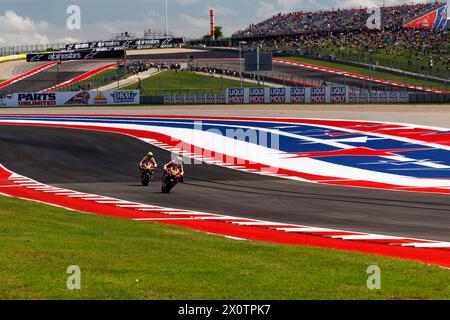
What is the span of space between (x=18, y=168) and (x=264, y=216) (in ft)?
55.9

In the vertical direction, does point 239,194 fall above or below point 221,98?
below

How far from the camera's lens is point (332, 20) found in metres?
122

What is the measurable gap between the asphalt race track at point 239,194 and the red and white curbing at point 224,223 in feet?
1.97

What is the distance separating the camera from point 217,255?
11.4 meters

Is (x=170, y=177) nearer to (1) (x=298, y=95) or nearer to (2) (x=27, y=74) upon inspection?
(1) (x=298, y=95)

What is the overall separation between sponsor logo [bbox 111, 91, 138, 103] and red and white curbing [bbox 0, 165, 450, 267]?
167 feet

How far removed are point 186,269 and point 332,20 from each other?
383ft

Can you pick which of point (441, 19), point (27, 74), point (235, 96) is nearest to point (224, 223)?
point (235, 96)

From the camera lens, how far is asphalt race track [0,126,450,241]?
17469mm

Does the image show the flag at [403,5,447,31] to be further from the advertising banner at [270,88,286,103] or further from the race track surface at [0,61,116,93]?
the race track surface at [0,61,116,93]

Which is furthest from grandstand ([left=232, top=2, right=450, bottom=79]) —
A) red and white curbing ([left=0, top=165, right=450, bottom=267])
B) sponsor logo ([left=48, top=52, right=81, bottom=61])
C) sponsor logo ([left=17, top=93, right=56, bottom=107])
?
red and white curbing ([left=0, top=165, right=450, bottom=267])

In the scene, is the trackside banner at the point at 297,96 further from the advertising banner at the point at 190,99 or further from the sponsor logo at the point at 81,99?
the sponsor logo at the point at 81,99

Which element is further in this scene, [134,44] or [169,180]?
[134,44]

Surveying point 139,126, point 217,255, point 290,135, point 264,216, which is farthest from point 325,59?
point 217,255
